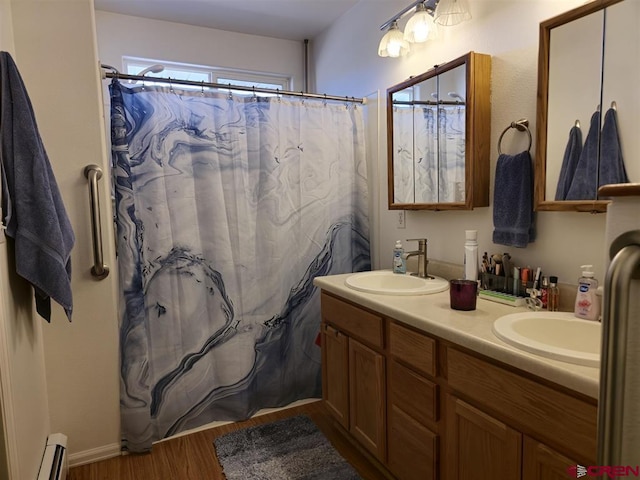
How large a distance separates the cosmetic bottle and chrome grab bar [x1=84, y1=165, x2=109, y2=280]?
6.15 ft

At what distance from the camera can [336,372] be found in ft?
6.68

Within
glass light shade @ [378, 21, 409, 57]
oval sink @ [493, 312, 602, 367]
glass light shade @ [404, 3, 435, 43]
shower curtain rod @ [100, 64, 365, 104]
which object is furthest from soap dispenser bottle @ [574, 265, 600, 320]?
shower curtain rod @ [100, 64, 365, 104]

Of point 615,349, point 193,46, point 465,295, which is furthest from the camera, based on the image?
point 193,46

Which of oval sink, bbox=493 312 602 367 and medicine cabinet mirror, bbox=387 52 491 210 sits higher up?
medicine cabinet mirror, bbox=387 52 491 210

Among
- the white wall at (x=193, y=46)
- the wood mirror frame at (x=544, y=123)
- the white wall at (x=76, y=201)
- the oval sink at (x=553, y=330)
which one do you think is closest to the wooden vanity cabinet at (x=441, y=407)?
the oval sink at (x=553, y=330)

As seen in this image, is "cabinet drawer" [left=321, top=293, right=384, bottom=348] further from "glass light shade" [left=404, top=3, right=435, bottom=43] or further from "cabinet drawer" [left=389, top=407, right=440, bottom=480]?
"glass light shade" [left=404, top=3, right=435, bottom=43]

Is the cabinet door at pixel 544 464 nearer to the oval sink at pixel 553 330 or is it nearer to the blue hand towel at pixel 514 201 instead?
the oval sink at pixel 553 330

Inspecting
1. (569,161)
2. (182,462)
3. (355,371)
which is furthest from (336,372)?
(569,161)

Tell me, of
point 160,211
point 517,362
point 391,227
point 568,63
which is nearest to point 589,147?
point 568,63

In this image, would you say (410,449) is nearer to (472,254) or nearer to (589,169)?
(472,254)

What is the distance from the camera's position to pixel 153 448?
2105 millimetres

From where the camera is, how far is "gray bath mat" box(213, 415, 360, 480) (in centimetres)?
185

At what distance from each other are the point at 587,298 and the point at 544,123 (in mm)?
627

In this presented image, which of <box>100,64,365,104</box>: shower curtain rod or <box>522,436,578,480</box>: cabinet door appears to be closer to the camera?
<box>522,436,578,480</box>: cabinet door
